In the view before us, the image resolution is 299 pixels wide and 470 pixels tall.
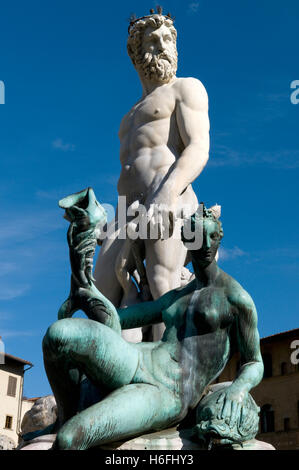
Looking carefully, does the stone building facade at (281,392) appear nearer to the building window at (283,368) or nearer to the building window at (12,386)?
the building window at (283,368)

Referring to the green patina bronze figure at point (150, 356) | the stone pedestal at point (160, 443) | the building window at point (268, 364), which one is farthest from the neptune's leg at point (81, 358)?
the building window at point (268, 364)

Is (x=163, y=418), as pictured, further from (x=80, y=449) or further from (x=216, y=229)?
(x=216, y=229)

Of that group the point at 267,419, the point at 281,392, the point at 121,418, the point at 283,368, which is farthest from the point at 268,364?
the point at 121,418

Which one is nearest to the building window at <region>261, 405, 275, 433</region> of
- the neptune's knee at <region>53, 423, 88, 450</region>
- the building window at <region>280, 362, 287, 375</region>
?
the building window at <region>280, 362, 287, 375</region>

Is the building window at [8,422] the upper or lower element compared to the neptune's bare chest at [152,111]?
upper

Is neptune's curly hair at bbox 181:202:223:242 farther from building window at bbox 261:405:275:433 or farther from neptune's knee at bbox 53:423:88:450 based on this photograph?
building window at bbox 261:405:275:433

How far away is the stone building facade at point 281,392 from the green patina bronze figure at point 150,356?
3721 cm

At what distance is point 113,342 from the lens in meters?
3.32

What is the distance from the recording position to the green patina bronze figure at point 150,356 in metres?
3.25

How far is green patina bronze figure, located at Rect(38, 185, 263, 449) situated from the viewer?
10.7 ft

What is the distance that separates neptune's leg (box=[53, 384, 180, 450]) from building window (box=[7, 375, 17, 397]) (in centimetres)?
4026

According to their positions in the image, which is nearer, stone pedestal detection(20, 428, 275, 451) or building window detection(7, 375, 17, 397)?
stone pedestal detection(20, 428, 275, 451)
